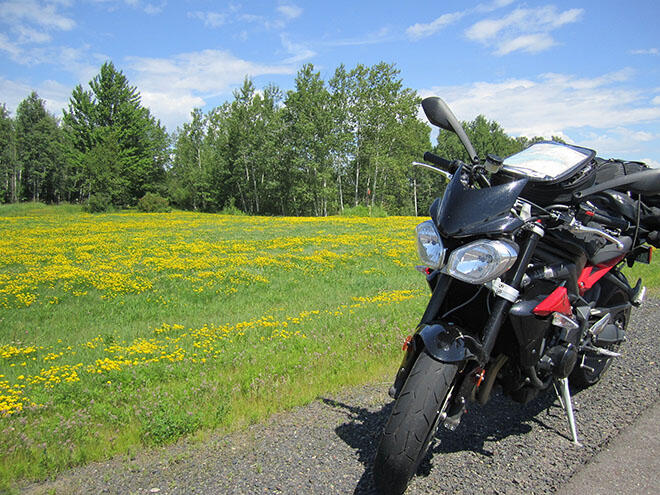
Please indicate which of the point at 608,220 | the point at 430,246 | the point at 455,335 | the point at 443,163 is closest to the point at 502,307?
the point at 455,335

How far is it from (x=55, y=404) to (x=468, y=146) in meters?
4.28

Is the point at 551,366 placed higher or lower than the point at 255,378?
higher

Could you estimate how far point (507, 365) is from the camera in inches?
135

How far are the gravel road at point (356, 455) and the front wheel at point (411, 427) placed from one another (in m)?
0.39

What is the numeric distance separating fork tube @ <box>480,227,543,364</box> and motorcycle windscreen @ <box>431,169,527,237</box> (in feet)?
0.54

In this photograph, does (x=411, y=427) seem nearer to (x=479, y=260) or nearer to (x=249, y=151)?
(x=479, y=260)

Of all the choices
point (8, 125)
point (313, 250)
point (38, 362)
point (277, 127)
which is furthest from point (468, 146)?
point (8, 125)

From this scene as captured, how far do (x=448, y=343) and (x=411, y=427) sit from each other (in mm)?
535

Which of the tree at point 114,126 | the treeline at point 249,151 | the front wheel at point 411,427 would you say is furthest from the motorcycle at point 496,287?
Answer: the tree at point 114,126

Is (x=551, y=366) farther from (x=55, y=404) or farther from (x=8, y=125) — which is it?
(x=8, y=125)

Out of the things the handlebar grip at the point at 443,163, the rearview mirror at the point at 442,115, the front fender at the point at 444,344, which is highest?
the rearview mirror at the point at 442,115

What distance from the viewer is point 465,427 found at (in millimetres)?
3852

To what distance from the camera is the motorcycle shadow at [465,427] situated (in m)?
3.38

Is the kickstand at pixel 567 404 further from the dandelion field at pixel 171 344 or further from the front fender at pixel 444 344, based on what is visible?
the dandelion field at pixel 171 344
